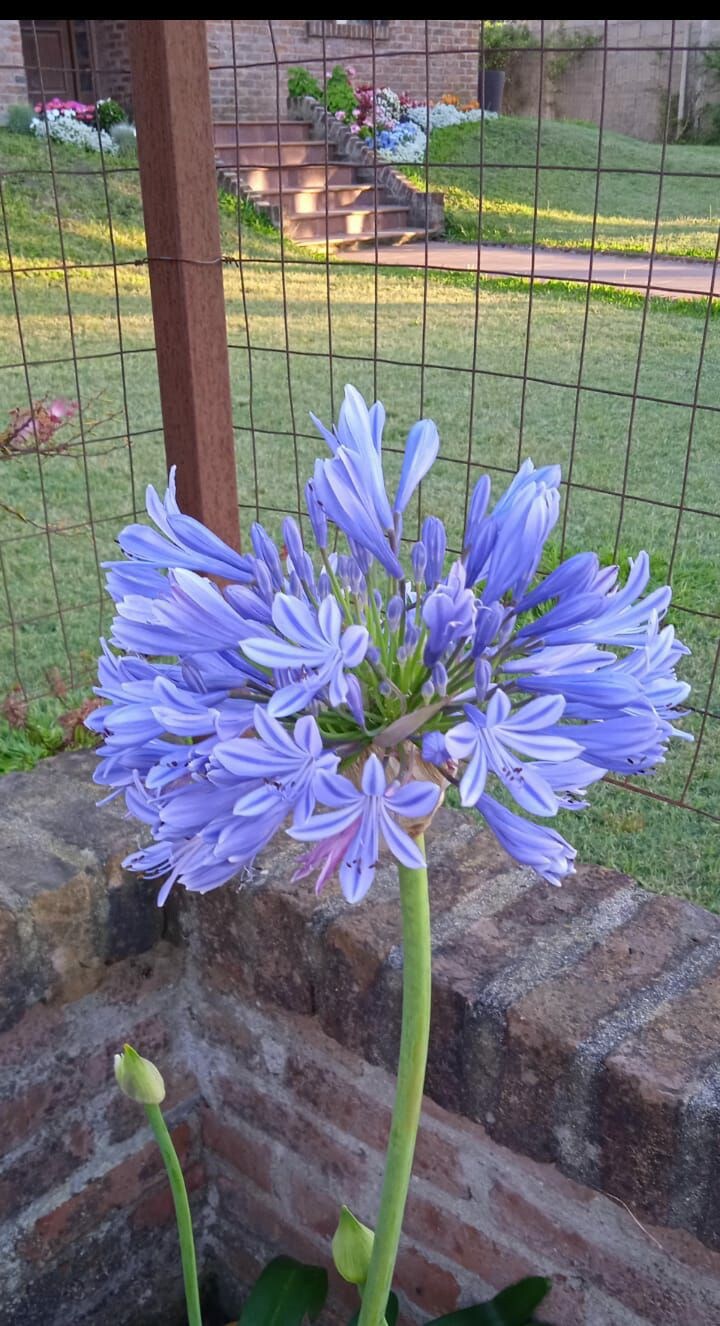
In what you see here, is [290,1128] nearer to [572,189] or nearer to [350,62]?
[572,189]

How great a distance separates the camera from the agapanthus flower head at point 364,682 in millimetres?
804

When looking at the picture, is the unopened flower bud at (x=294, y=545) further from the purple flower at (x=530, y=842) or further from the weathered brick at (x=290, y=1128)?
the weathered brick at (x=290, y=1128)

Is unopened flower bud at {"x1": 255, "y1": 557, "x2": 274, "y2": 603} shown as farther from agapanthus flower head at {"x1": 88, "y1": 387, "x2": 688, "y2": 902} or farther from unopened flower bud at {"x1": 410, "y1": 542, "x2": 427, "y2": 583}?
unopened flower bud at {"x1": 410, "y1": 542, "x2": 427, "y2": 583}

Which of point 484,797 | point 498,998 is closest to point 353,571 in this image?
point 484,797

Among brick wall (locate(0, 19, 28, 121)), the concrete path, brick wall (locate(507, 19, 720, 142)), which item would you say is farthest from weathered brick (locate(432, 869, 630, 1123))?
brick wall (locate(507, 19, 720, 142))

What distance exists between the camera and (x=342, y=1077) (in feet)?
6.03

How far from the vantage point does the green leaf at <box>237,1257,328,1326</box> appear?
1855 millimetres

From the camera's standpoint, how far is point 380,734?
86 centimetres

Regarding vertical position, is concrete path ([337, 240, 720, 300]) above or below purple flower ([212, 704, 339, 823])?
below

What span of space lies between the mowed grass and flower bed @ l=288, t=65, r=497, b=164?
7.57 feet

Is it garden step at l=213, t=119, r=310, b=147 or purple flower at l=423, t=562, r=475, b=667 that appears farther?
garden step at l=213, t=119, r=310, b=147

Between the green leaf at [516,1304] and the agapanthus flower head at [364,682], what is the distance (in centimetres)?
106

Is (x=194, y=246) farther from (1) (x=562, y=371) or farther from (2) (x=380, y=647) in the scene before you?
(1) (x=562, y=371)

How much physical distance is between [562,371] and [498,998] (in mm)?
5157
